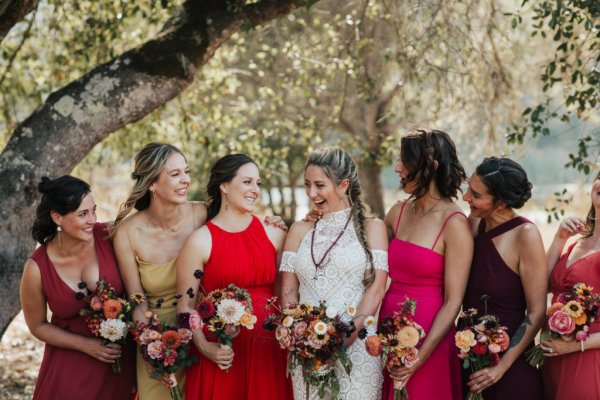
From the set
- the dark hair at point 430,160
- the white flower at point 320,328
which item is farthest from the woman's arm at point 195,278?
the dark hair at point 430,160

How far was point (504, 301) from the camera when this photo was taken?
427cm

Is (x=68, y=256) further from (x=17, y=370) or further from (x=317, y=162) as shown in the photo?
(x=17, y=370)

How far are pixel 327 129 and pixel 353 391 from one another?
22.8ft

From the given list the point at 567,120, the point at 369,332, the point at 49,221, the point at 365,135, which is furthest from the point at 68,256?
the point at 365,135

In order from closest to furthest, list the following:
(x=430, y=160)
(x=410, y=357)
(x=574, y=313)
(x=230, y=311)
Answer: (x=574, y=313) < (x=410, y=357) < (x=230, y=311) < (x=430, y=160)

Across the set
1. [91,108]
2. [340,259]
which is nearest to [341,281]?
[340,259]

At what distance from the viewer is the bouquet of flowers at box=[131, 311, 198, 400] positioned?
13.8 feet

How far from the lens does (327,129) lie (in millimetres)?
10984

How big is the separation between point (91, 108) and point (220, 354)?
8.32 ft

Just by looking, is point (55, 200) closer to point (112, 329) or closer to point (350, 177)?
point (112, 329)

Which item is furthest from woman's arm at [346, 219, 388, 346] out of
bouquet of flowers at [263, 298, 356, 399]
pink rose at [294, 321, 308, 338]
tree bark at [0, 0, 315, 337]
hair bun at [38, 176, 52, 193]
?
tree bark at [0, 0, 315, 337]

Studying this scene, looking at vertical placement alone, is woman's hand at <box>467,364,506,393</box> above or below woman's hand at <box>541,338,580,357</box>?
below

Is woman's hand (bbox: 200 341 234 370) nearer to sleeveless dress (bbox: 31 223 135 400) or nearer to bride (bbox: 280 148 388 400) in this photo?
bride (bbox: 280 148 388 400)

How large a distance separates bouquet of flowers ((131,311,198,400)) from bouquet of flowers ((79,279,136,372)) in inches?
4.1
